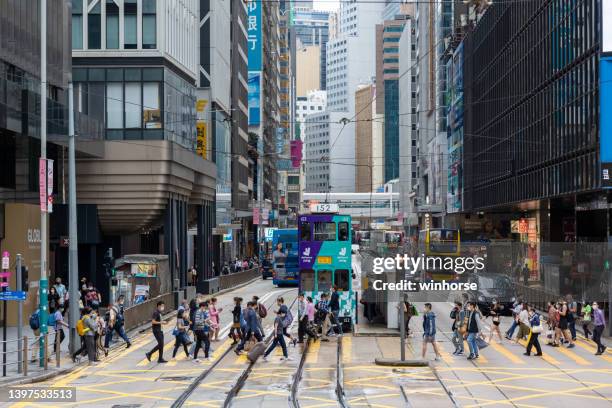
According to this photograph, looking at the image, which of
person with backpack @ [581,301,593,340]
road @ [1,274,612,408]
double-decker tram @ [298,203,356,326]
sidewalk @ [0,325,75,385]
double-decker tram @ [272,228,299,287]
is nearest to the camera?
road @ [1,274,612,408]

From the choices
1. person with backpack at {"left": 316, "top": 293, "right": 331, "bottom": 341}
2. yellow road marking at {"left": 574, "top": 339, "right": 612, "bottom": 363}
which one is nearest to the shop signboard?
person with backpack at {"left": 316, "top": 293, "right": 331, "bottom": 341}

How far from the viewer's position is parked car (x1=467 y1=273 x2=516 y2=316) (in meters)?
40.3

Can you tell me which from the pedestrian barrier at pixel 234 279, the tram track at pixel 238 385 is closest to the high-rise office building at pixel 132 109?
the pedestrian barrier at pixel 234 279

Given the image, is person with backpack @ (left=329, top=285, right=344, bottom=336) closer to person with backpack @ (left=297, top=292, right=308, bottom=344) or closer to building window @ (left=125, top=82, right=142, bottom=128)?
person with backpack @ (left=297, top=292, right=308, bottom=344)

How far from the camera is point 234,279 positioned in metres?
65.9

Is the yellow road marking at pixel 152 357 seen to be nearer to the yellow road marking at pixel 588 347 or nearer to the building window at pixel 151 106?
the yellow road marking at pixel 588 347

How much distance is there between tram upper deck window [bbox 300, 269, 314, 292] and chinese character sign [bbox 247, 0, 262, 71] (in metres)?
80.8

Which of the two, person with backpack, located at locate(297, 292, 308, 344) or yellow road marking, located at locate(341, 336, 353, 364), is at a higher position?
person with backpack, located at locate(297, 292, 308, 344)

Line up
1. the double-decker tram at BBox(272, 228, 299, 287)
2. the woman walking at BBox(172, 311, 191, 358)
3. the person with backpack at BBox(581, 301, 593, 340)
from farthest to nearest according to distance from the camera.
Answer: the double-decker tram at BBox(272, 228, 299, 287), the person with backpack at BBox(581, 301, 593, 340), the woman walking at BBox(172, 311, 191, 358)

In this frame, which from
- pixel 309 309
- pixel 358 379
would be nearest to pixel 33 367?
pixel 358 379

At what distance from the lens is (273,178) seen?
153m

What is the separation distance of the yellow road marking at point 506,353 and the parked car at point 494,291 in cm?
842

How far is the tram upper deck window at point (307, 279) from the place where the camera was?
34.8 m

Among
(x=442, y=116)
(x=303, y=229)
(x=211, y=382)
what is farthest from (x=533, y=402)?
(x=442, y=116)
